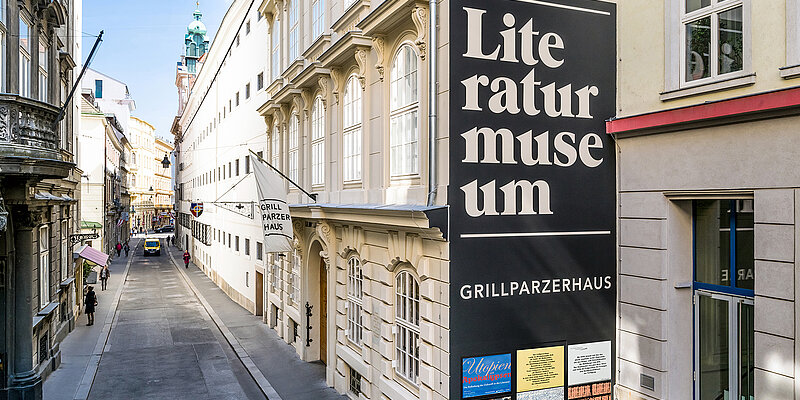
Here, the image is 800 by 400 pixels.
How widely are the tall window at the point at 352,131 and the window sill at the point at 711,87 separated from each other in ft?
22.2

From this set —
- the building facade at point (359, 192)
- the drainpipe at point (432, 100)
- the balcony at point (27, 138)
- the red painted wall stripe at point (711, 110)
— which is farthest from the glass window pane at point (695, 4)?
the balcony at point (27, 138)

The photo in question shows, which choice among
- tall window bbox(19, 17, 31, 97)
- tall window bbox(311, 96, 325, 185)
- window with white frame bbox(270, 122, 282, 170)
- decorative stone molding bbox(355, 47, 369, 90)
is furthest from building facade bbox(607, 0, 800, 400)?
window with white frame bbox(270, 122, 282, 170)

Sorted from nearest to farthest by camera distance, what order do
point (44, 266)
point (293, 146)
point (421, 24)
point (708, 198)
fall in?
point (708, 198), point (421, 24), point (44, 266), point (293, 146)

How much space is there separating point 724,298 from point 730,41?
157 inches

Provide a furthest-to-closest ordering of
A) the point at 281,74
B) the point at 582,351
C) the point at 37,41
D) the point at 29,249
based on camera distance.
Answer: the point at 281,74
the point at 37,41
the point at 29,249
the point at 582,351

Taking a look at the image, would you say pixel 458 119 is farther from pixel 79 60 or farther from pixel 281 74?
pixel 79 60

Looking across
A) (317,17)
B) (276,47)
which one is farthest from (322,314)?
(276,47)

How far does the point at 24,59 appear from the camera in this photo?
14555 mm

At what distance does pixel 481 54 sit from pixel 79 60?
23316mm

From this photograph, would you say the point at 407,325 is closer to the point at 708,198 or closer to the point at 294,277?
the point at 708,198

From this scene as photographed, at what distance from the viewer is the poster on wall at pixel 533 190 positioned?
10148mm

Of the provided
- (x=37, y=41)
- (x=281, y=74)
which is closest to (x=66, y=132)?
(x=37, y=41)

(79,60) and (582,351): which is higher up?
(79,60)

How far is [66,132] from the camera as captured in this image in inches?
819
